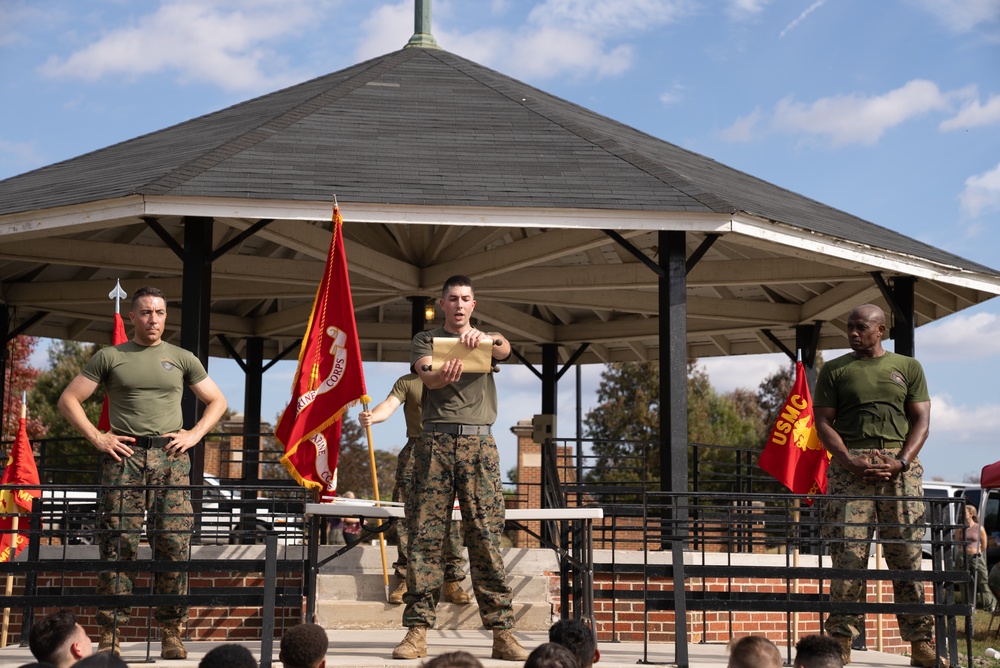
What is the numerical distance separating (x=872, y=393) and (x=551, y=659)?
15.5 ft

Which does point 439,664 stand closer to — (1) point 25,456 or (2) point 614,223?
(2) point 614,223

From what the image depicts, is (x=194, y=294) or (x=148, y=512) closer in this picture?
(x=148, y=512)

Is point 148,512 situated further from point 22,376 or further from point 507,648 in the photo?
point 22,376

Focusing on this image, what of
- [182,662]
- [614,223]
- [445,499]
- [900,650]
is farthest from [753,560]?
[182,662]

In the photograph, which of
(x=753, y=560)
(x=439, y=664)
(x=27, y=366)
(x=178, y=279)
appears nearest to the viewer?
(x=439, y=664)

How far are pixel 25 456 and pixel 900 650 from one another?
957cm

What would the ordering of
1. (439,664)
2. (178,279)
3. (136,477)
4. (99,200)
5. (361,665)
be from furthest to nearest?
(178,279) < (99,200) < (136,477) < (361,665) < (439,664)

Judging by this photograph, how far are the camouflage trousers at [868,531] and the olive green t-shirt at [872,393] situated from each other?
0.80 ft

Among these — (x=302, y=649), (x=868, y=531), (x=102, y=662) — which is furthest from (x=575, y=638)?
(x=868, y=531)

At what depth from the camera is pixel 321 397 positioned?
9.45 m

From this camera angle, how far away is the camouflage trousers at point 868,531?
27.0ft

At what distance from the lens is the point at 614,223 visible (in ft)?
36.2

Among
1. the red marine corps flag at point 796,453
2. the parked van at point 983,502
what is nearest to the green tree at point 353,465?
the parked van at point 983,502

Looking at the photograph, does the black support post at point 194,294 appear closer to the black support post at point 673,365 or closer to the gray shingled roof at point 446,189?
the gray shingled roof at point 446,189
